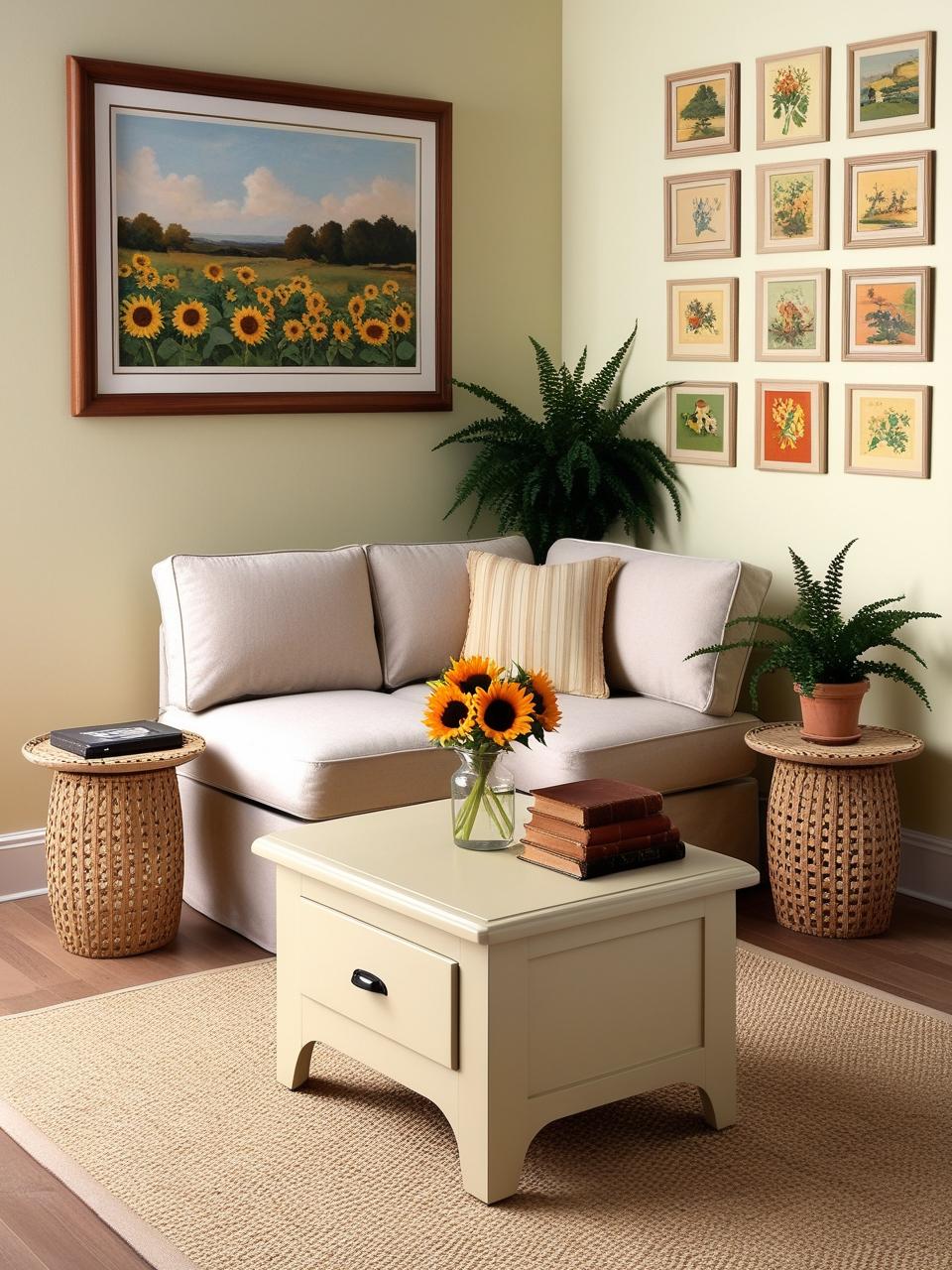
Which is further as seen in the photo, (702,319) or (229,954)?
(702,319)

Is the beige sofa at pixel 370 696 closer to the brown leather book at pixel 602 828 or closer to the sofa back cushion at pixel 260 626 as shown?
the sofa back cushion at pixel 260 626

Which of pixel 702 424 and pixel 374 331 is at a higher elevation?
pixel 374 331

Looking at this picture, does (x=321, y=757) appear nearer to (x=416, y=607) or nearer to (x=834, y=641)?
(x=416, y=607)

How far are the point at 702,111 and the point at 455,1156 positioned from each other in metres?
3.07

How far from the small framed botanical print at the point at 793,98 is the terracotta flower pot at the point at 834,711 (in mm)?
1478

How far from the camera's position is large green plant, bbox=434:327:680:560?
15.3 feet

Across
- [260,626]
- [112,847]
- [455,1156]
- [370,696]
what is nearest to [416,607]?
[370,696]

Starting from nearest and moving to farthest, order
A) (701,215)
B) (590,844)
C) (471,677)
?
(590,844), (471,677), (701,215)

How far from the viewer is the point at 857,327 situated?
13.2ft

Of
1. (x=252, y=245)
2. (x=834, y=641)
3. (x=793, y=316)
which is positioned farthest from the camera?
(x=252, y=245)

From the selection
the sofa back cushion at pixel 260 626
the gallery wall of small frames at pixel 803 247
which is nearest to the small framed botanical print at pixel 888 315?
the gallery wall of small frames at pixel 803 247

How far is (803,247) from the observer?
4148 millimetres

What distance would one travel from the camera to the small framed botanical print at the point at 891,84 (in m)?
3.79

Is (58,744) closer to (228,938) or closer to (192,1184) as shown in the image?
(228,938)
